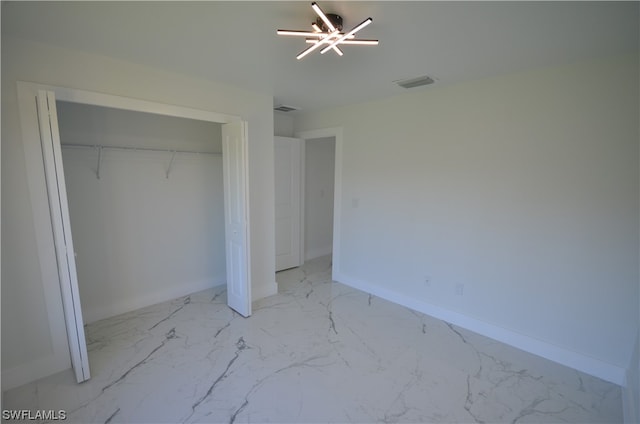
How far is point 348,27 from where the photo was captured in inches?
72.0

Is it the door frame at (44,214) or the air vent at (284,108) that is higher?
the air vent at (284,108)

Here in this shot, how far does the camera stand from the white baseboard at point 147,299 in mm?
3002

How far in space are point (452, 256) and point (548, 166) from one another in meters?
1.17

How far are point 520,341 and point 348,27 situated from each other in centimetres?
296

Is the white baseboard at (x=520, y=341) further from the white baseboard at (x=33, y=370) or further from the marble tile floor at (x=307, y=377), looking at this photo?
the white baseboard at (x=33, y=370)

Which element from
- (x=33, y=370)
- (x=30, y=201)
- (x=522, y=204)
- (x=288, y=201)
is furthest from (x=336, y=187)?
(x=33, y=370)

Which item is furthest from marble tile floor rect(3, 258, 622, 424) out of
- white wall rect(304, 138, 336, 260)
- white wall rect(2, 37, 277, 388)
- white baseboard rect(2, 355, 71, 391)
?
white wall rect(304, 138, 336, 260)

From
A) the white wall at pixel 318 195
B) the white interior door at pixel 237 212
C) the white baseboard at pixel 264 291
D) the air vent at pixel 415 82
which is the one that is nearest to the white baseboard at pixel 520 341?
the white baseboard at pixel 264 291

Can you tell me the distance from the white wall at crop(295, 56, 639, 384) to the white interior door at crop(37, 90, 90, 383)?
2947mm

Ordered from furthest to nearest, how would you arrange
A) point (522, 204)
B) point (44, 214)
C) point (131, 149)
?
point (131, 149), point (522, 204), point (44, 214)

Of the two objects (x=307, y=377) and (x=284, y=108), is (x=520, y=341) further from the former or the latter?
(x=284, y=108)

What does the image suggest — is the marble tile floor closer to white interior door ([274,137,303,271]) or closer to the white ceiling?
white interior door ([274,137,303,271])

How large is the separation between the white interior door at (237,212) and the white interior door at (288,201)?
4.28 ft

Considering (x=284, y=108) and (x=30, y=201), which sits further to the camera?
(x=284, y=108)
